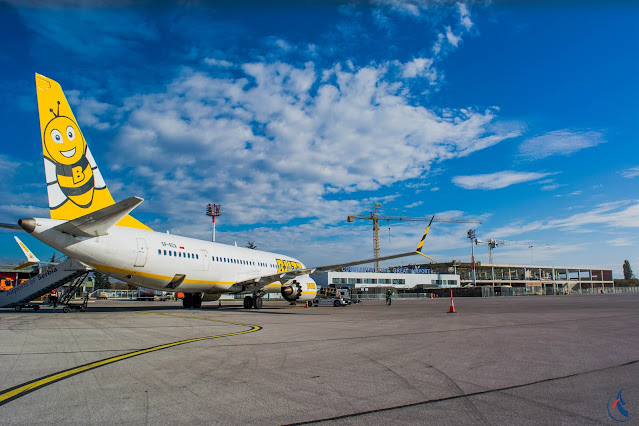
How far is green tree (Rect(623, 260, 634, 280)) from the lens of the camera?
17750cm

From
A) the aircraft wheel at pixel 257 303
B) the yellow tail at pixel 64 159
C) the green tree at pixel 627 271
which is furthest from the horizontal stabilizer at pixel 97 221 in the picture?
the green tree at pixel 627 271

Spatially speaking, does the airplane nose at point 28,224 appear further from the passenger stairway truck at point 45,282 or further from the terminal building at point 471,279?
the terminal building at point 471,279

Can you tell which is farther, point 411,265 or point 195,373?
point 411,265

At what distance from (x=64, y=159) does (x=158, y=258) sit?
6181 millimetres

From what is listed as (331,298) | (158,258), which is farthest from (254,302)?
(331,298)

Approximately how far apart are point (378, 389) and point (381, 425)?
1.46m

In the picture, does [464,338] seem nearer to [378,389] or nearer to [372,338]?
[372,338]

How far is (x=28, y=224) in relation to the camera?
15.0 meters

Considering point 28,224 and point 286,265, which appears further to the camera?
point 286,265

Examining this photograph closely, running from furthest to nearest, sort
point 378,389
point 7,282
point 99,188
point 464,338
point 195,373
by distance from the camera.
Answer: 1. point 7,282
2. point 99,188
3. point 464,338
4. point 195,373
5. point 378,389

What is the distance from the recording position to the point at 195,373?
617 cm

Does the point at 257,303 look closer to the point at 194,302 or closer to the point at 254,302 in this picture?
the point at 254,302

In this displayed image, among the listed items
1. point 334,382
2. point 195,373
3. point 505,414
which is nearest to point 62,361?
point 195,373

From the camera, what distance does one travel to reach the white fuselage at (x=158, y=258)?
54.7 ft
